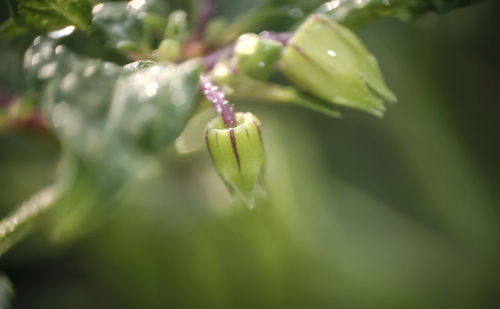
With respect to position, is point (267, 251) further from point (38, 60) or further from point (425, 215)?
point (38, 60)

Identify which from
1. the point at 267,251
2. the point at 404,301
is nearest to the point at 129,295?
the point at 267,251

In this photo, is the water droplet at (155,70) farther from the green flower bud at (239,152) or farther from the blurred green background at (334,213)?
the blurred green background at (334,213)

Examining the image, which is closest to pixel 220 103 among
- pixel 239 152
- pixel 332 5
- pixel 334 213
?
pixel 239 152

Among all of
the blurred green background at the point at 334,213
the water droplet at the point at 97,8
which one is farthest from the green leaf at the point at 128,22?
the blurred green background at the point at 334,213

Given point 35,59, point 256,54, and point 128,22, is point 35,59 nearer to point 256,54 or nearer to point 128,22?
point 128,22

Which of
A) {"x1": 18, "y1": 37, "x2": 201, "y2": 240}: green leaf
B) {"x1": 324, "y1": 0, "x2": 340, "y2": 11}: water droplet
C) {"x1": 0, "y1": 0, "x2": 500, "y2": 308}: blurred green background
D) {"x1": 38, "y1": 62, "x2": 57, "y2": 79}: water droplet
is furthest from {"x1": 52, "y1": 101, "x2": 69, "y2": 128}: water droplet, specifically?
{"x1": 0, "y1": 0, "x2": 500, "y2": 308}: blurred green background
